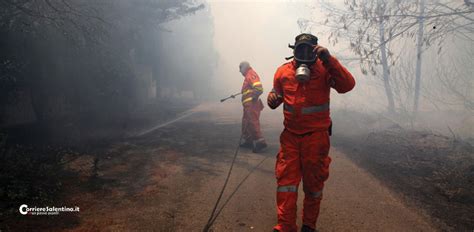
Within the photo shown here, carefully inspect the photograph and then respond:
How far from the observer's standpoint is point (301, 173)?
358cm

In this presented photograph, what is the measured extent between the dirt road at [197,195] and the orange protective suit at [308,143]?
1.63 feet

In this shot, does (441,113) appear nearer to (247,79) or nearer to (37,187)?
(247,79)

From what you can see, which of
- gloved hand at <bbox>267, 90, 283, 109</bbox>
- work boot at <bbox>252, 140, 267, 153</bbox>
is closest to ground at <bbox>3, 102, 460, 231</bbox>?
work boot at <bbox>252, 140, 267, 153</bbox>

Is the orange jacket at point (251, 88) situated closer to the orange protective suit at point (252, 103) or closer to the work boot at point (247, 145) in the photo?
the orange protective suit at point (252, 103)

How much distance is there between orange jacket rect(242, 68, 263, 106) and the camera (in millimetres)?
7582

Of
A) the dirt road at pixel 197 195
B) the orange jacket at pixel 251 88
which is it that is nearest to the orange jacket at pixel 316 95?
the dirt road at pixel 197 195

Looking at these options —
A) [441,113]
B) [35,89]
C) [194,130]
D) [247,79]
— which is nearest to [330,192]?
[247,79]

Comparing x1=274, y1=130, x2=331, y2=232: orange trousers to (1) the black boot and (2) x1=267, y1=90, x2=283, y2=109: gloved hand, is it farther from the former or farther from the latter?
(1) the black boot

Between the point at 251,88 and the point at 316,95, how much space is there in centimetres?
419

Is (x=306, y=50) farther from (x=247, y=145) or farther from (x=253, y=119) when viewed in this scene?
(x=247, y=145)

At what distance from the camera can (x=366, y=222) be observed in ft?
13.0

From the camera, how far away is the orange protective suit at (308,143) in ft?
11.3

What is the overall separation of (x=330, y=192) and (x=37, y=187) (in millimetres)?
3954

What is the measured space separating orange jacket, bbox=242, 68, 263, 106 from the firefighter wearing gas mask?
393cm
